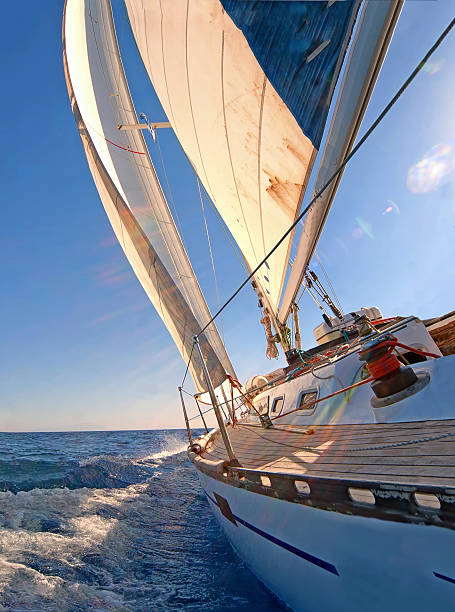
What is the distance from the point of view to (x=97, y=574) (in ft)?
14.4

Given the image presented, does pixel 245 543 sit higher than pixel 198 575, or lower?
higher

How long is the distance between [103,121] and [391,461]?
13.1m

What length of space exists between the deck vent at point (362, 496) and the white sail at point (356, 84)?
284 cm

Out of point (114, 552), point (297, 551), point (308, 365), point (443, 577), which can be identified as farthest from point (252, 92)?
point (114, 552)

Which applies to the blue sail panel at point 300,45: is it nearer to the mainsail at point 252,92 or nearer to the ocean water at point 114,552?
the mainsail at point 252,92

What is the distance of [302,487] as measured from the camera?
2.02 m

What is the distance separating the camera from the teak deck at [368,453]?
1642 mm

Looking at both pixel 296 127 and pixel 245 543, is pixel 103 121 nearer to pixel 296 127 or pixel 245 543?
pixel 296 127

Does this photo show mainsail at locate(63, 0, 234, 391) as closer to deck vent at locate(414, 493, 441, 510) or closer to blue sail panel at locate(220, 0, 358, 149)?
blue sail panel at locate(220, 0, 358, 149)

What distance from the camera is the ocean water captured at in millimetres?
3688

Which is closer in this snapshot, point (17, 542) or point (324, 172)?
point (324, 172)

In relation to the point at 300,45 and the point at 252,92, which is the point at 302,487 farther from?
the point at 252,92

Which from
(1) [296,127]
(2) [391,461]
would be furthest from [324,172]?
(2) [391,461]

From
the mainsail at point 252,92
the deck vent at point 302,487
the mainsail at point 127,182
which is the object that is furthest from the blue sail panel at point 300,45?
the mainsail at point 127,182
